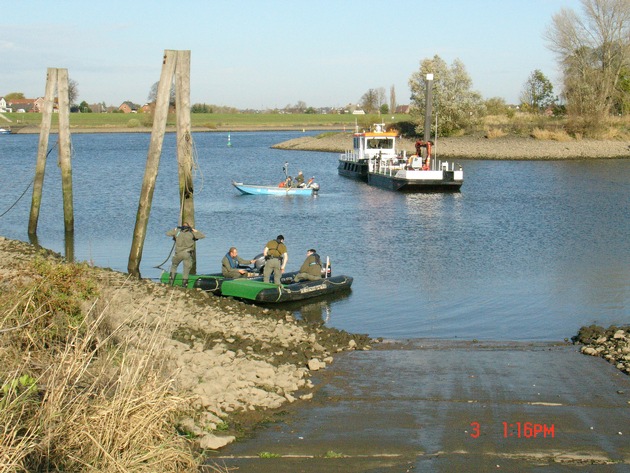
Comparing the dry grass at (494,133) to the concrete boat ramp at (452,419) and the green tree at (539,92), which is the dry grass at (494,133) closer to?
the green tree at (539,92)

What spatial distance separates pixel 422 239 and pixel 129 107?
17119cm

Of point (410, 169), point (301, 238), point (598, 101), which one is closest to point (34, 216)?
point (301, 238)

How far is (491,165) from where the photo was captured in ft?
215

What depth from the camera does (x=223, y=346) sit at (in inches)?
478

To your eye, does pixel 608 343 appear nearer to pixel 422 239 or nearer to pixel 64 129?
pixel 422 239

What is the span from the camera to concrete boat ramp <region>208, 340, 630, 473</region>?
8.61 m

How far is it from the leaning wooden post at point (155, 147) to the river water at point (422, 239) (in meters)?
1.11

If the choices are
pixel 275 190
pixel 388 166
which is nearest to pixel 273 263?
pixel 275 190

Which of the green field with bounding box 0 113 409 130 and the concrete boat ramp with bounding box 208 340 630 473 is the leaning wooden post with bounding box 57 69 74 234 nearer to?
the concrete boat ramp with bounding box 208 340 630 473

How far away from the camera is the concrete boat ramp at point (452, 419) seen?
8609 millimetres

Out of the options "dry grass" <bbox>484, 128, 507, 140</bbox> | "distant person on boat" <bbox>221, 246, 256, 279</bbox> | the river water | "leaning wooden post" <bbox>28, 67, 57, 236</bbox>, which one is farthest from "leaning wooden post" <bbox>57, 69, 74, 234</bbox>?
"dry grass" <bbox>484, 128, 507, 140</bbox>

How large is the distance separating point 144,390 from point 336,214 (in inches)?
1157

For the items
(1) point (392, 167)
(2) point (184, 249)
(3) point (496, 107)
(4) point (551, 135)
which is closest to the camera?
(2) point (184, 249)

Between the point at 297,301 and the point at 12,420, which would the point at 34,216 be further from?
the point at 12,420
